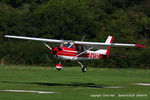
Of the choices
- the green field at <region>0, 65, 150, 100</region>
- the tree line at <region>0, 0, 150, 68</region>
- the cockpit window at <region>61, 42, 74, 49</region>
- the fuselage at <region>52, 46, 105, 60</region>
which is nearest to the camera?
the green field at <region>0, 65, 150, 100</region>

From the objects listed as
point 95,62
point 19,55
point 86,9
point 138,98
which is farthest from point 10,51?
point 138,98

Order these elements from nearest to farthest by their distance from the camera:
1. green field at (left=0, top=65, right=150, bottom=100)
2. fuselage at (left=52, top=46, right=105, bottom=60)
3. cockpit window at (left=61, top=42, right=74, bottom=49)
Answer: green field at (left=0, top=65, right=150, bottom=100)
fuselage at (left=52, top=46, right=105, bottom=60)
cockpit window at (left=61, top=42, right=74, bottom=49)

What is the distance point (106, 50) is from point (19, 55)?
77.4 feet

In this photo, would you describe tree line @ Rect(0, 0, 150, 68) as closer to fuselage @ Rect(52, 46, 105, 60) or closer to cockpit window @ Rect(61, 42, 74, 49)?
fuselage @ Rect(52, 46, 105, 60)

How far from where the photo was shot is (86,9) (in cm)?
7506

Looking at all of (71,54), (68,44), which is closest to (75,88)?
(71,54)

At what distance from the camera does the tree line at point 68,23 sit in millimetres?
54344

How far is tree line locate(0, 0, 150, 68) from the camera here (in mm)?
54344

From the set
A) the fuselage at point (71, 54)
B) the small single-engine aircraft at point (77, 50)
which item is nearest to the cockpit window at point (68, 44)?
the small single-engine aircraft at point (77, 50)

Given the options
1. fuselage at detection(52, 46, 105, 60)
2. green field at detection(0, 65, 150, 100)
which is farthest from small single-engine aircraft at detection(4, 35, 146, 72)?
green field at detection(0, 65, 150, 100)

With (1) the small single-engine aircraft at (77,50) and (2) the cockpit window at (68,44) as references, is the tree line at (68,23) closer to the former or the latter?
(1) the small single-engine aircraft at (77,50)

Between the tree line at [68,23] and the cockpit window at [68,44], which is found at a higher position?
the cockpit window at [68,44]

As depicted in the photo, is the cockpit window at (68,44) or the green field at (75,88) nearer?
the green field at (75,88)

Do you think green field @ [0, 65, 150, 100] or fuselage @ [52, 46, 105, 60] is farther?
fuselage @ [52, 46, 105, 60]
